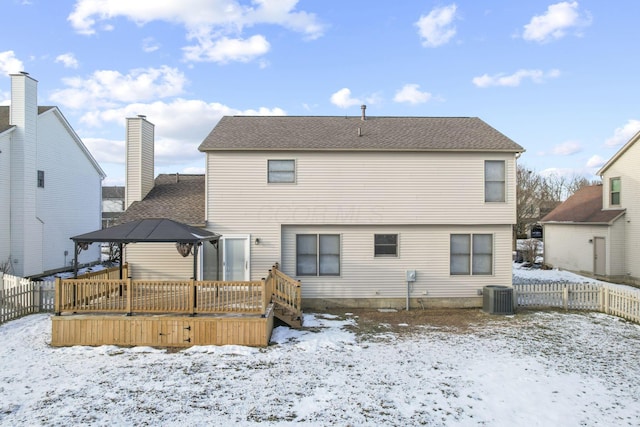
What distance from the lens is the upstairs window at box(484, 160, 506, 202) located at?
45.8ft

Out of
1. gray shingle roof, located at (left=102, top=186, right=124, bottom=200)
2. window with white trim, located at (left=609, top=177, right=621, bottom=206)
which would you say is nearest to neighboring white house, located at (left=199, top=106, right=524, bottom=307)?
window with white trim, located at (left=609, top=177, right=621, bottom=206)

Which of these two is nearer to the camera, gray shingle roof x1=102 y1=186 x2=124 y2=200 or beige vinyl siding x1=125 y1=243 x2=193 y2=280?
beige vinyl siding x1=125 y1=243 x2=193 y2=280

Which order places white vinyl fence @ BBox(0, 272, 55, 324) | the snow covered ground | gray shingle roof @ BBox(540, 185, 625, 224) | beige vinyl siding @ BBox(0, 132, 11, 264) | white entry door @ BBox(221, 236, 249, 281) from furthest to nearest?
gray shingle roof @ BBox(540, 185, 625, 224)
beige vinyl siding @ BBox(0, 132, 11, 264)
white entry door @ BBox(221, 236, 249, 281)
white vinyl fence @ BBox(0, 272, 55, 324)
the snow covered ground

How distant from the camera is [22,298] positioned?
489 inches

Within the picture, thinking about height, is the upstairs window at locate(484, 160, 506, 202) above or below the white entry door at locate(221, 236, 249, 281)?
above

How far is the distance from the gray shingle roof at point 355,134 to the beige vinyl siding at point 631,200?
33.5 ft

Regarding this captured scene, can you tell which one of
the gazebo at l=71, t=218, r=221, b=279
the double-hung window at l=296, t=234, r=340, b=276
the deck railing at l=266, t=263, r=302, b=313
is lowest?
the deck railing at l=266, t=263, r=302, b=313

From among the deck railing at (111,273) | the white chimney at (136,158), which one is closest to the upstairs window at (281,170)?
the white chimney at (136,158)

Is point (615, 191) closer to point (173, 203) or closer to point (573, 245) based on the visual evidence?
point (573, 245)

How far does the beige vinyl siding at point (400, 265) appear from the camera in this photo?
13703mm

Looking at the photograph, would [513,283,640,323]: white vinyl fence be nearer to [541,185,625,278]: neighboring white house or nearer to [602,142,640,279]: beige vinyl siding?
[602,142,640,279]: beige vinyl siding

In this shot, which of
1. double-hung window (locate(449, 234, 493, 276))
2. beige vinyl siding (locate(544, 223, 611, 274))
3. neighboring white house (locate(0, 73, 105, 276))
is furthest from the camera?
beige vinyl siding (locate(544, 223, 611, 274))

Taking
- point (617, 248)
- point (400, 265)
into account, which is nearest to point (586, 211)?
point (617, 248)

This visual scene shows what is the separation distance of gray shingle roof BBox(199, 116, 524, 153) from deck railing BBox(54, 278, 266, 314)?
5.20 meters
